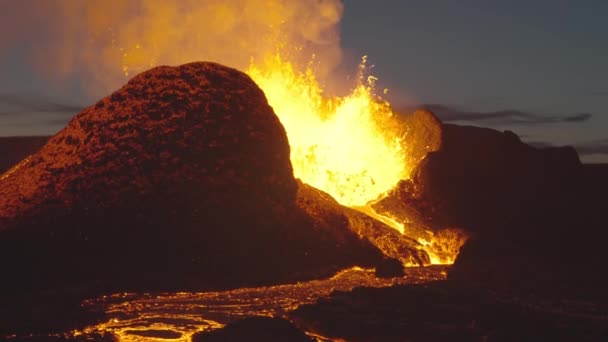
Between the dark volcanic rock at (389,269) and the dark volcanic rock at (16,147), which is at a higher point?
the dark volcanic rock at (16,147)

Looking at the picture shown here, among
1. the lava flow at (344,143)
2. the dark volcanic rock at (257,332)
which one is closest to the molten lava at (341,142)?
the lava flow at (344,143)

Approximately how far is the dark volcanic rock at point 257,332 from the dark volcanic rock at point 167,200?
3220 millimetres

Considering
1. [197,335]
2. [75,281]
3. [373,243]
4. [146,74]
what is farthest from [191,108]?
[197,335]

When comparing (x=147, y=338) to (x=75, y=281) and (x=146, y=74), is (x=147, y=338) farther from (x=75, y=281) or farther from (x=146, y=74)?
(x=146, y=74)

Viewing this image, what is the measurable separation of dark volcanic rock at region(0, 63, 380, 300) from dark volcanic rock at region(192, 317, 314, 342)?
127 inches

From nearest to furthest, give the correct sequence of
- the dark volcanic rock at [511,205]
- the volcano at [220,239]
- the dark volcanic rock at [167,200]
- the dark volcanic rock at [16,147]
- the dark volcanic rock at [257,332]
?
the dark volcanic rock at [257,332]
the volcano at [220,239]
the dark volcanic rock at [167,200]
the dark volcanic rock at [511,205]
the dark volcanic rock at [16,147]

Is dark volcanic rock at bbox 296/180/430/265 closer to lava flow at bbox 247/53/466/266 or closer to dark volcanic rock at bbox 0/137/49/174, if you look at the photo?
lava flow at bbox 247/53/466/266

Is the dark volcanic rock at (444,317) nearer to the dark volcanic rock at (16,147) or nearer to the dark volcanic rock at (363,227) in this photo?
the dark volcanic rock at (363,227)

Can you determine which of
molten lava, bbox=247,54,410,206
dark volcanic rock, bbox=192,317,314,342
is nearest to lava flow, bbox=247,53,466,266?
molten lava, bbox=247,54,410,206

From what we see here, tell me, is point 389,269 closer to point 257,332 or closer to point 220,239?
point 220,239

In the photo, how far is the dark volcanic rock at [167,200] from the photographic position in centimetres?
1190

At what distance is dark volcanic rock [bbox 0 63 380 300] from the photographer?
11.9 meters

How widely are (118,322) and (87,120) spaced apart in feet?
20.0

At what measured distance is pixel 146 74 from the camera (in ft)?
47.8
